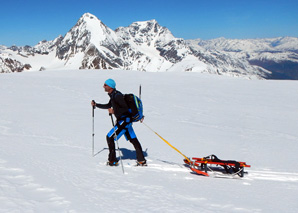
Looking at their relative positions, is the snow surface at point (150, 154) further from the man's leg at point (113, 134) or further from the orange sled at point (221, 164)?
the man's leg at point (113, 134)

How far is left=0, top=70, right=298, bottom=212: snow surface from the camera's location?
4.43m

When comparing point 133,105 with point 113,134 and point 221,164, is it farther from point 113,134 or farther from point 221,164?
point 221,164

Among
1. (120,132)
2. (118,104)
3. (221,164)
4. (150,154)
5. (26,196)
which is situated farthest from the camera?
(150,154)

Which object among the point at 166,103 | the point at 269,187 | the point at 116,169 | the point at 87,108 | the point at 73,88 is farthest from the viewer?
the point at 73,88

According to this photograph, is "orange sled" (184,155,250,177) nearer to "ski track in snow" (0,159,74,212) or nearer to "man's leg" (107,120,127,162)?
"man's leg" (107,120,127,162)

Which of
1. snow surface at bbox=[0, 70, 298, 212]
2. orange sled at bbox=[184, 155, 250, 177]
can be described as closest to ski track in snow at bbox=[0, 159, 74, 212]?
snow surface at bbox=[0, 70, 298, 212]

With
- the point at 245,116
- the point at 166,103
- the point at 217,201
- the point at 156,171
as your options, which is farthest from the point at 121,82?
the point at 217,201

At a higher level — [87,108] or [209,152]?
[87,108]

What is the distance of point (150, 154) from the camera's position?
331 inches

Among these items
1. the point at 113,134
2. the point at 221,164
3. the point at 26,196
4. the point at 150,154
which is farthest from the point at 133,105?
the point at 26,196

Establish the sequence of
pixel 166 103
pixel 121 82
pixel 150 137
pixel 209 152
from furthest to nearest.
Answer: pixel 121 82
pixel 166 103
pixel 150 137
pixel 209 152

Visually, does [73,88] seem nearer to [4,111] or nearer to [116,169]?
[4,111]

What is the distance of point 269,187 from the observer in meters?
5.88

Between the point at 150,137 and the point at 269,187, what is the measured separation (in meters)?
5.57
